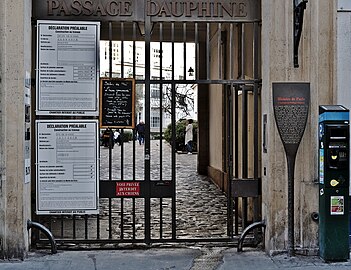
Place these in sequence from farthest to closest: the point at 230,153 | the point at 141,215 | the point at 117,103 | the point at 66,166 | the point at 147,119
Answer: the point at 141,215 < the point at 230,153 < the point at 147,119 < the point at 117,103 < the point at 66,166

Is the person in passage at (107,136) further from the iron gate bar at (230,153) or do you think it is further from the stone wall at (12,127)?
the iron gate bar at (230,153)

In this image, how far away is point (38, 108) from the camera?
7.56 metres

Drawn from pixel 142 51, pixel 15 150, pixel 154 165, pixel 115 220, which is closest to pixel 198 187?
pixel 154 165

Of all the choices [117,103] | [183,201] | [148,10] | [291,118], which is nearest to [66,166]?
[117,103]

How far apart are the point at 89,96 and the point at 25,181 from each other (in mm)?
1391

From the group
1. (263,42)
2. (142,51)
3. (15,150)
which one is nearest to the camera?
(15,150)

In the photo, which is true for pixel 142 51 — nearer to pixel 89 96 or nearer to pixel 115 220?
pixel 89 96

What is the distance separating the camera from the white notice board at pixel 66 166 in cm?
760

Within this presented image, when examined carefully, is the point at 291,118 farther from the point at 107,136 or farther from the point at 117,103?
the point at 107,136

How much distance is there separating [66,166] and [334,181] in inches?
137

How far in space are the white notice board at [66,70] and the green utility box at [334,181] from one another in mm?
3014

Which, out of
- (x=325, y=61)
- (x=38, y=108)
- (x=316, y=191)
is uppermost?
(x=325, y=61)

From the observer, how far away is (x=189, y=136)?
23.9 metres

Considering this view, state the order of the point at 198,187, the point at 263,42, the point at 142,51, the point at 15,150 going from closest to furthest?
the point at 15,150 < the point at 263,42 < the point at 142,51 < the point at 198,187
